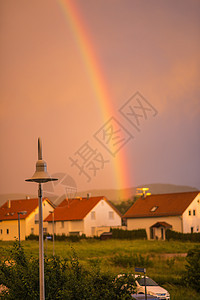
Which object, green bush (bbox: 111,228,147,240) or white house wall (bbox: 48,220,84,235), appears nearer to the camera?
green bush (bbox: 111,228,147,240)

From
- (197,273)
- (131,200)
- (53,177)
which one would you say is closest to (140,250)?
(197,273)

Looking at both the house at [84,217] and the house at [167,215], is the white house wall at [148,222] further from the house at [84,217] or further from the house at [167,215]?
the house at [84,217]

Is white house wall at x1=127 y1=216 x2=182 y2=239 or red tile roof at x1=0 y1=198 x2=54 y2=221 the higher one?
red tile roof at x1=0 y1=198 x2=54 y2=221

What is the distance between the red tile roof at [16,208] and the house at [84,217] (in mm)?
3818

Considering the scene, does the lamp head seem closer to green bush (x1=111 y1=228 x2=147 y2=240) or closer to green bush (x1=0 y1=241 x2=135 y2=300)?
green bush (x1=0 y1=241 x2=135 y2=300)

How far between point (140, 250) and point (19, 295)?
2821cm

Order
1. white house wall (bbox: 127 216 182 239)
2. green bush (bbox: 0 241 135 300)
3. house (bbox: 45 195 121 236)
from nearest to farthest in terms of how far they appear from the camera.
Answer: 1. green bush (bbox: 0 241 135 300)
2. white house wall (bbox: 127 216 182 239)
3. house (bbox: 45 195 121 236)

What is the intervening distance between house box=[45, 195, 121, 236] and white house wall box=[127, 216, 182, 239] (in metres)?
3.30

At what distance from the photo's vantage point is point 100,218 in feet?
221

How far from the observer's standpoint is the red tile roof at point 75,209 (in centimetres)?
6454

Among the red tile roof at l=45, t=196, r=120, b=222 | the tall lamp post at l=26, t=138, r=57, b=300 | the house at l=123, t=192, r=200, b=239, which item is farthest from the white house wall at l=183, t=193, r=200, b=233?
the tall lamp post at l=26, t=138, r=57, b=300

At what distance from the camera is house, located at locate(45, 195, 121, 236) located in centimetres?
6400

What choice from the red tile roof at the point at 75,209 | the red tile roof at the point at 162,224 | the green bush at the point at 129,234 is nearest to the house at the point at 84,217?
the red tile roof at the point at 75,209

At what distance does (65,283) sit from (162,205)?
170 ft
